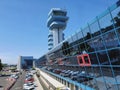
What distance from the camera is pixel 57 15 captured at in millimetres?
→ 125312

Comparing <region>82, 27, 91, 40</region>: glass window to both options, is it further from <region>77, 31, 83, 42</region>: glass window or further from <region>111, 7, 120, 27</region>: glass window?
<region>111, 7, 120, 27</region>: glass window

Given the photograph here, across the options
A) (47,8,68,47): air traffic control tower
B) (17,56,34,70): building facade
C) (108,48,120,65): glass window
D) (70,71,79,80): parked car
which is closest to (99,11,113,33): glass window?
(108,48,120,65): glass window

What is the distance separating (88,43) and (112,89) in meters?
8.11

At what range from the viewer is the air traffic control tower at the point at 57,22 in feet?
408

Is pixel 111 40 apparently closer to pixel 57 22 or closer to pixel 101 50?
pixel 101 50

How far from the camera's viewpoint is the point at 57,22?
125688 millimetres

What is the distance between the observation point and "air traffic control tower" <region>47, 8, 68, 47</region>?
124 metres

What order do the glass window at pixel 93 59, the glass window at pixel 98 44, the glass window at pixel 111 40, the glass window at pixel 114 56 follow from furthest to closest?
the glass window at pixel 93 59, the glass window at pixel 98 44, the glass window at pixel 114 56, the glass window at pixel 111 40

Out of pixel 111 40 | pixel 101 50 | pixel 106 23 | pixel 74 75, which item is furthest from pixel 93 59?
pixel 74 75

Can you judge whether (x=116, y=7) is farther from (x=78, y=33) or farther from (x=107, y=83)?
(x=78, y=33)

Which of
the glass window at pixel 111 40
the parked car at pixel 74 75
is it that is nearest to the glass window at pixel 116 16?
the glass window at pixel 111 40

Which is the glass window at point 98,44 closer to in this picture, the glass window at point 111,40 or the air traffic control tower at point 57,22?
the glass window at point 111,40

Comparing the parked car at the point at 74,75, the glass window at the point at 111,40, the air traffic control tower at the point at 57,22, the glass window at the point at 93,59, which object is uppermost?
the air traffic control tower at the point at 57,22

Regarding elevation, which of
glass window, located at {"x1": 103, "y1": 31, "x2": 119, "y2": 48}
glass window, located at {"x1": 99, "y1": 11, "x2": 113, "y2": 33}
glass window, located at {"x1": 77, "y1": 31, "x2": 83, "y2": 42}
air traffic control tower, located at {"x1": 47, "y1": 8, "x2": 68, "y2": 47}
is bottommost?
glass window, located at {"x1": 103, "y1": 31, "x2": 119, "y2": 48}
